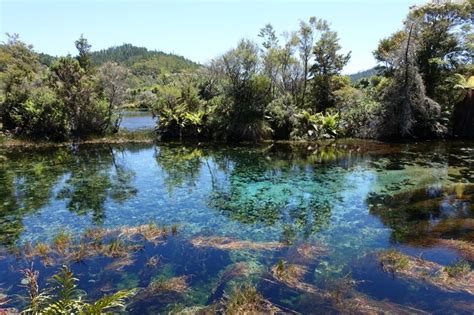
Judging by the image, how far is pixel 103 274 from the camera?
793cm

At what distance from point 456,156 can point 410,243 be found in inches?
575

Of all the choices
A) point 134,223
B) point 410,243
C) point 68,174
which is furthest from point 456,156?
point 68,174

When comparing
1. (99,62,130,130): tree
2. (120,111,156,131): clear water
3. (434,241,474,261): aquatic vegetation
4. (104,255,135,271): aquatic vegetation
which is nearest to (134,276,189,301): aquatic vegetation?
(104,255,135,271): aquatic vegetation

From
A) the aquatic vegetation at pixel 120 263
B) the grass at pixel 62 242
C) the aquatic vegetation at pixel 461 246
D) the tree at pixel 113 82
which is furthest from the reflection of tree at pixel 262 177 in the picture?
the tree at pixel 113 82

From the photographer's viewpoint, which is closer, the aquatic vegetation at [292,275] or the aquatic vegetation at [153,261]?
the aquatic vegetation at [292,275]

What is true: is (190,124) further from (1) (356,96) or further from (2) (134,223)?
(2) (134,223)

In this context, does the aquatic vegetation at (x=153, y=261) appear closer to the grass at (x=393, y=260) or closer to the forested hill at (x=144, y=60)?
the grass at (x=393, y=260)

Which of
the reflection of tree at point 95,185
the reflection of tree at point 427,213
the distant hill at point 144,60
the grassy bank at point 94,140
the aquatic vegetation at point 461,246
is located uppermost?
the distant hill at point 144,60

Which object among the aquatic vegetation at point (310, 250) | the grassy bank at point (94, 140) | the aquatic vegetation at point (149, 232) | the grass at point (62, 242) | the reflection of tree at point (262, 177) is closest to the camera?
the aquatic vegetation at point (310, 250)

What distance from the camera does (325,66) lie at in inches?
1331

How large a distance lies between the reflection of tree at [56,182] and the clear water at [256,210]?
0.19ft

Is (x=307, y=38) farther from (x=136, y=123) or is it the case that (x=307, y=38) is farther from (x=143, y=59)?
(x=143, y=59)

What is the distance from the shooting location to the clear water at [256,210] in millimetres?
7523

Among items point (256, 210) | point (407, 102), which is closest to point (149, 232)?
point (256, 210)
